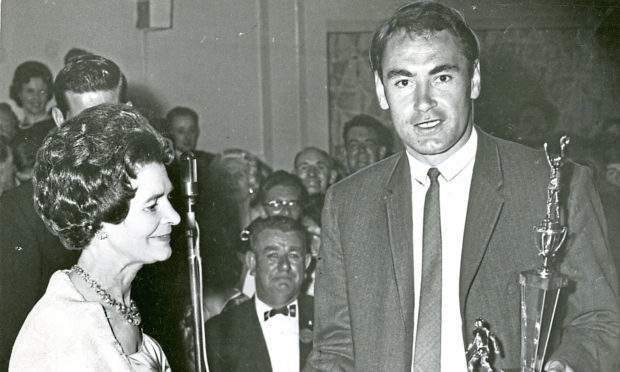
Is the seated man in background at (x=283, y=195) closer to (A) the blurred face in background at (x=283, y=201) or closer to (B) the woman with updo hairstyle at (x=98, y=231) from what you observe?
(A) the blurred face in background at (x=283, y=201)

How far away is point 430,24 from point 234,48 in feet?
5.49

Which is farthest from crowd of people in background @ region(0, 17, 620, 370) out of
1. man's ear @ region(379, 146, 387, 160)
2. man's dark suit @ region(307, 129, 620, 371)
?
man's dark suit @ region(307, 129, 620, 371)

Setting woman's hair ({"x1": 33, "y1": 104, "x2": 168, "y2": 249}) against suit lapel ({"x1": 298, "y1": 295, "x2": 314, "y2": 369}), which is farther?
suit lapel ({"x1": 298, "y1": 295, "x2": 314, "y2": 369})

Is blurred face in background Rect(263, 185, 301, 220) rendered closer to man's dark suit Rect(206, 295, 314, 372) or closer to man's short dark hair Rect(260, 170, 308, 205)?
man's short dark hair Rect(260, 170, 308, 205)

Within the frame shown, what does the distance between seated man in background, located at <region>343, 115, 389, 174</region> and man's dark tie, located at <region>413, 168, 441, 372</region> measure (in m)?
1.75

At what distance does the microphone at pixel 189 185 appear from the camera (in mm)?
2297

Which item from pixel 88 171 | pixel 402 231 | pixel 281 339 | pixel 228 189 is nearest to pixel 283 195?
pixel 228 189

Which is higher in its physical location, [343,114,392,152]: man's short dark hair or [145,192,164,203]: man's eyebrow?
[343,114,392,152]: man's short dark hair

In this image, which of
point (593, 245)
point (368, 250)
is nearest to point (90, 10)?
point (368, 250)

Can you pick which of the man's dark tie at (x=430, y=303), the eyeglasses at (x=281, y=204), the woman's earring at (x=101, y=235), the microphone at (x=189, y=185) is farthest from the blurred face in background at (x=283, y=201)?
the woman's earring at (x=101, y=235)

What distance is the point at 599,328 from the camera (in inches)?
69.9

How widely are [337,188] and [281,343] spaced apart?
46.3 inches

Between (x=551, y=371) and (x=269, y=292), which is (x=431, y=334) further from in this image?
(x=269, y=292)

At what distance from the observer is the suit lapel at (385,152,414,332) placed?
1934mm
